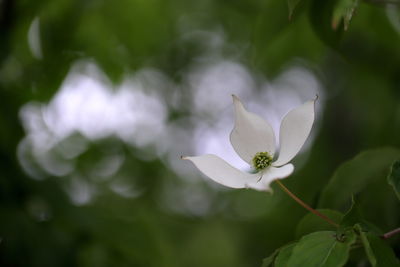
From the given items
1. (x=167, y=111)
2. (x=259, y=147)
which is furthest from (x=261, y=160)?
(x=167, y=111)

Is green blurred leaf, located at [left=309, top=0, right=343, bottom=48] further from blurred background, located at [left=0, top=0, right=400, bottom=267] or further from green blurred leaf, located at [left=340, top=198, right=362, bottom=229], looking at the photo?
green blurred leaf, located at [left=340, top=198, right=362, bottom=229]

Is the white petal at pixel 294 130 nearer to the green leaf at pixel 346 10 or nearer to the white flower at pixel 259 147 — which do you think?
the white flower at pixel 259 147

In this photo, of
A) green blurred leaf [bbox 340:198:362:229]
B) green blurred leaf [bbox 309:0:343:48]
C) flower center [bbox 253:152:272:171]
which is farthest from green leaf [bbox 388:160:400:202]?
green blurred leaf [bbox 309:0:343:48]

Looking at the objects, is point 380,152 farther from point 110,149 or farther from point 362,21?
point 110,149

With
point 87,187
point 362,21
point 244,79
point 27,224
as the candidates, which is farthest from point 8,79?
point 244,79

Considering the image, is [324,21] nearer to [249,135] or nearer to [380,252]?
[249,135]

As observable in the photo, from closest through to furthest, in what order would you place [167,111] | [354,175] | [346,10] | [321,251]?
[321,251], [346,10], [354,175], [167,111]
